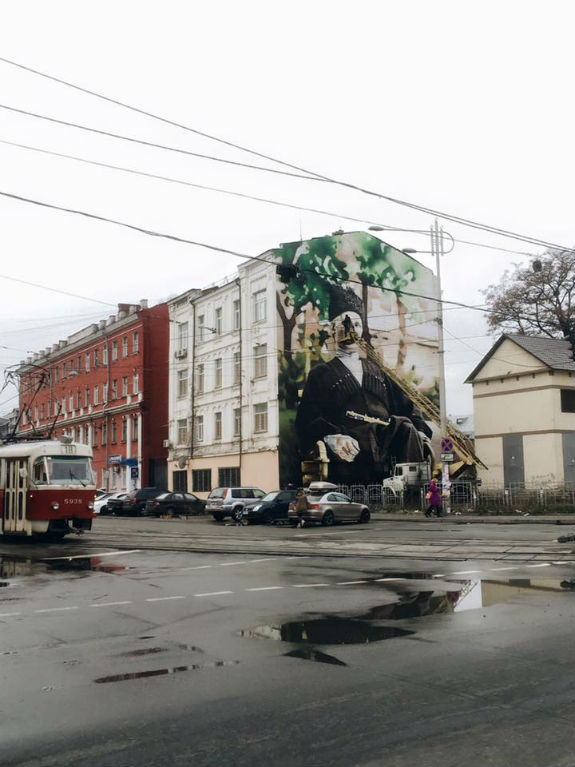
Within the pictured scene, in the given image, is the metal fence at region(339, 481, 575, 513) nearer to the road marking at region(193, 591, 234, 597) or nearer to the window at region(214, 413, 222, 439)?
the window at region(214, 413, 222, 439)

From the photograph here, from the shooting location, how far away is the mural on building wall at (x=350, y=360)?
152 ft

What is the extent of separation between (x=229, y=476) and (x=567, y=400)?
2036cm

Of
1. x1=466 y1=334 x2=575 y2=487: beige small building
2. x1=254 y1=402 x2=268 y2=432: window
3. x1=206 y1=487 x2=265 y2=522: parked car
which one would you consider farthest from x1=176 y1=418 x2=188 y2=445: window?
x1=466 y1=334 x2=575 y2=487: beige small building

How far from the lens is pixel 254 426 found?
4747cm

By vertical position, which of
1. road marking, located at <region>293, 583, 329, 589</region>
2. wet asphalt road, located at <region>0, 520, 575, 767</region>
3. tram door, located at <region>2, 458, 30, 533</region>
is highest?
tram door, located at <region>2, 458, 30, 533</region>

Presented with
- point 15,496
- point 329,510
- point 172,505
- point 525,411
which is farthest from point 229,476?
point 15,496

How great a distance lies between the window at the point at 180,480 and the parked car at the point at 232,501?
15.5 m

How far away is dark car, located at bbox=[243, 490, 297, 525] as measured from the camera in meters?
35.7

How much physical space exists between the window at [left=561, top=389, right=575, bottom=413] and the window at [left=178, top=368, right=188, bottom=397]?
2540 cm

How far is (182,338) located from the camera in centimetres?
5612

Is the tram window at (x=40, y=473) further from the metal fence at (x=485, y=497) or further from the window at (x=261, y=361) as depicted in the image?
the window at (x=261, y=361)

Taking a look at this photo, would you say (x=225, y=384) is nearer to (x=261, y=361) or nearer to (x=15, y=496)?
(x=261, y=361)

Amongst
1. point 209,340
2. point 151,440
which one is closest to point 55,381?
point 151,440

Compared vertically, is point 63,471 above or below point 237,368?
below
